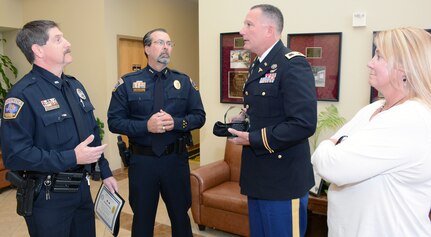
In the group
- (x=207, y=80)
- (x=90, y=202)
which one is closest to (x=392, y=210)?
(x=90, y=202)

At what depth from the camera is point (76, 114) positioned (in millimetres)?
1740

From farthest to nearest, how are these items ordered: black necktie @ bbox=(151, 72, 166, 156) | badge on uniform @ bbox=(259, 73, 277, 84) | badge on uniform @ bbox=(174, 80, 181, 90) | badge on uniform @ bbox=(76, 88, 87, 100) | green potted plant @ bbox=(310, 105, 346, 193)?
green potted plant @ bbox=(310, 105, 346, 193) → badge on uniform @ bbox=(174, 80, 181, 90) → black necktie @ bbox=(151, 72, 166, 156) → badge on uniform @ bbox=(76, 88, 87, 100) → badge on uniform @ bbox=(259, 73, 277, 84)

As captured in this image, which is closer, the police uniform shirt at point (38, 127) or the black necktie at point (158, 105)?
the police uniform shirt at point (38, 127)

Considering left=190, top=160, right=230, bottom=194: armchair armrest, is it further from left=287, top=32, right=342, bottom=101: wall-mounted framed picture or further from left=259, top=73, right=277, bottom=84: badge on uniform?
left=259, top=73, right=277, bottom=84: badge on uniform

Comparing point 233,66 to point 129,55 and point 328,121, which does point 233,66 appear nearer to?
point 328,121

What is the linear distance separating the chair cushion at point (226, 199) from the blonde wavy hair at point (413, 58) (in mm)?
1924

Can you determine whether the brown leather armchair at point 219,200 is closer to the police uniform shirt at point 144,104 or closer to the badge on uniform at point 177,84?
the police uniform shirt at point 144,104

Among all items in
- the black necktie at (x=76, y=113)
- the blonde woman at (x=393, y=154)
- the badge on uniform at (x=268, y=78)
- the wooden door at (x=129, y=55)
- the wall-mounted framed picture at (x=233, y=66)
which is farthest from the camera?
the wooden door at (x=129, y=55)

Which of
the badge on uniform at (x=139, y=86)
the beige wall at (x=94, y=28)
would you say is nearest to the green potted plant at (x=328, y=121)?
the badge on uniform at (x=139, y=86)

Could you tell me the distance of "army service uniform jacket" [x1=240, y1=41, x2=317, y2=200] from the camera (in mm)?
1463

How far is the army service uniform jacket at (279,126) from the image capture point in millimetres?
1463

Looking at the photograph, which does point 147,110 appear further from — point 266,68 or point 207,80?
point 207,80

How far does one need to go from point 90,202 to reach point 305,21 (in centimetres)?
243

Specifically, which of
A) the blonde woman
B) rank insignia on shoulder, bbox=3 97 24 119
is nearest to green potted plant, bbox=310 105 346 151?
the blonde woman
